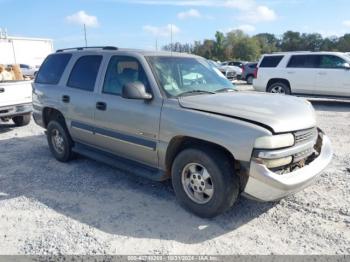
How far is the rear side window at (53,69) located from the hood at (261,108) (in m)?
2.81

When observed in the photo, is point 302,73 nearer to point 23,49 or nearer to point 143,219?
point 143,219

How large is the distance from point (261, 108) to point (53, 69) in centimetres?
404

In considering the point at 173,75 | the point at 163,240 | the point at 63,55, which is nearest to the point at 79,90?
the point at 63,55

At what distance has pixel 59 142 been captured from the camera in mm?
5914

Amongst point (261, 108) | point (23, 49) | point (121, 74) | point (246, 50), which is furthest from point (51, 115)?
point (246, 50)

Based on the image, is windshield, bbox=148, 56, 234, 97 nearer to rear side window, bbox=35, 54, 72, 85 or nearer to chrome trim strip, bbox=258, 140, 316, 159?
chrome trim strip, bbox=258, 140, 316, 159

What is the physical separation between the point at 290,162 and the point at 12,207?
343 centimetres

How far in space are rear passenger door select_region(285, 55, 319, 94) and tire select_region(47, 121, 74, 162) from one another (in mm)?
9277

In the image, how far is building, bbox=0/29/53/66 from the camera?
2741 cm

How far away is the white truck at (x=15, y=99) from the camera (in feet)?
26.3

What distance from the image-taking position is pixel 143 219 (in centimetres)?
380

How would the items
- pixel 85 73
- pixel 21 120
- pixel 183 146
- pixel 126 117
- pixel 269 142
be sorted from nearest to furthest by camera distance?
pixel 269 142 → pixel 183 146 → pixel 126 117 → pixel 85 73 → pixel 21 120

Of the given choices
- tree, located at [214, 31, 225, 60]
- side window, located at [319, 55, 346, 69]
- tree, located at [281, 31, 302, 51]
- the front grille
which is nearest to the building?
side window, located at [319, 55, 346, 69]

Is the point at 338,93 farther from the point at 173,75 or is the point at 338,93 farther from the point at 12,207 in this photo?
the point at 12,207
